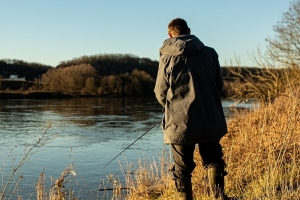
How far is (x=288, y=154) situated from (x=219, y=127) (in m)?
2.18

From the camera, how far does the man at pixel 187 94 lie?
3.43 m

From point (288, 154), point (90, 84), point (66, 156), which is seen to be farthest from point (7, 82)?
point (288, 154)

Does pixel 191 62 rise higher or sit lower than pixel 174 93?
higher

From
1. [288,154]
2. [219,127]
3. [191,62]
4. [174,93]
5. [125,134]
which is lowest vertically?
[125,134]

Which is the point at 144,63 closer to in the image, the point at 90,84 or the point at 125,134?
the point at 90,84

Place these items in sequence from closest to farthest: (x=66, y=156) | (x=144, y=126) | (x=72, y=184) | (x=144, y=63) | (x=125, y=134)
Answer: (x=72, y=184)
(x=66, y=156)
(x=125, y=134)
(x=144, y=126)
(x=144, y=63)

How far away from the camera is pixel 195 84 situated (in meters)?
3.45

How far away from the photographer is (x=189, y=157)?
362 cm

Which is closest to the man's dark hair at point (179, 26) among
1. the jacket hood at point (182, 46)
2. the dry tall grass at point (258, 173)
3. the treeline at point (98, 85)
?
the jacket hood at point (182, 46)

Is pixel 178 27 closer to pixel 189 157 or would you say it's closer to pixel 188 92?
pixel 188 92

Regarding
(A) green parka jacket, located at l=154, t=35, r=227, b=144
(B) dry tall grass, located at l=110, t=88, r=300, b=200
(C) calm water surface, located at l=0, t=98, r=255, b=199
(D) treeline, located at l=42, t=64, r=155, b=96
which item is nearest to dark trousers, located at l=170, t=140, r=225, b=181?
(A) green parka jacket, located at l=154, t=35, r=227, b=144

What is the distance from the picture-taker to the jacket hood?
3.41m

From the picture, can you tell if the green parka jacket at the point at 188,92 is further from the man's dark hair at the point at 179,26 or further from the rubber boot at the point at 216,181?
the rubber boot at the point at 216,181

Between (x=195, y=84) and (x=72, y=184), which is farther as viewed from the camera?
(x=72, y=184)
